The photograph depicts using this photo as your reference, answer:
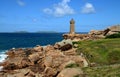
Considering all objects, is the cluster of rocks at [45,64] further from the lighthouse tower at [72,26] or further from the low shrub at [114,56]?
the lighthouse tower at [72,26]

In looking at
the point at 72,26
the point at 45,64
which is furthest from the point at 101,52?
the point at 72,26

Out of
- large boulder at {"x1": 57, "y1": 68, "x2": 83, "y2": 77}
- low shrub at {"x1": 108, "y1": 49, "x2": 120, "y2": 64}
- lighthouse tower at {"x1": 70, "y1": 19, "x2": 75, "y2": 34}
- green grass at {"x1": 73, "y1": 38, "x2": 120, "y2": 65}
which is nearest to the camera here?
large boulder at {"x1": 57, "y1": 68, "x2": 83, "y2": 77}

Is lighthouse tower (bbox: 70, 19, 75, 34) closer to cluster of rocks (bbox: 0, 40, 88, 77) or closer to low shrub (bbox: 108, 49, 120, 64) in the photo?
cluster of rocks (bbox: 0, 40, 88, 77)

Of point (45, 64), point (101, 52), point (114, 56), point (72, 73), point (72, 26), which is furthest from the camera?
point (72, 26)

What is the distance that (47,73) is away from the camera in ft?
123

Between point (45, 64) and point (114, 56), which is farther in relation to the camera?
point (114, 56)

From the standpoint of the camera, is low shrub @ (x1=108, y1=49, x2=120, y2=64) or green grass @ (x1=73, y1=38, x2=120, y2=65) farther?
green grass @ (x1=73, y1=38, x2=120, y2=65)

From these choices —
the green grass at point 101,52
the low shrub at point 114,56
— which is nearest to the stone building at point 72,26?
the green grass at point 101,52

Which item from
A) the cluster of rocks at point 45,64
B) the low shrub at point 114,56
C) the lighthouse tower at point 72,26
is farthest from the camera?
the lighthouse tower at point 72,26

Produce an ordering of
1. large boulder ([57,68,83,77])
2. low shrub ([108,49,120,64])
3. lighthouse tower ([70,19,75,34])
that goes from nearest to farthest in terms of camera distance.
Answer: large boulder ([57,68,83,77]), low shrub ([108,49,120,64]), lighthouse tower ([70,19,75,34])

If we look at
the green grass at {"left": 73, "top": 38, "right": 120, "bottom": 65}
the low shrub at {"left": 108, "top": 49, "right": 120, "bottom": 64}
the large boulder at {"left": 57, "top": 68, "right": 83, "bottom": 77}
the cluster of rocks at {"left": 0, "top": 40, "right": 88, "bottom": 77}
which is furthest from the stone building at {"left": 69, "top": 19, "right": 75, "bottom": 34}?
the large boulder at {"left": 57, "top": 68, "right": 83, "bottom": 77}

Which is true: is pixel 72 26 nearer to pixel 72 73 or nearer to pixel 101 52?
pixel 101 52

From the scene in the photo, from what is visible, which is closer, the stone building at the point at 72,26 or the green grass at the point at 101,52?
the green grass at the point at 101,52

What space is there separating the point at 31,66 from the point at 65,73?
17.0m
